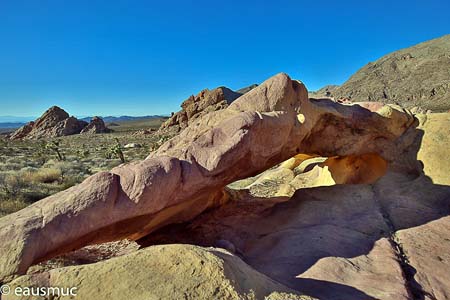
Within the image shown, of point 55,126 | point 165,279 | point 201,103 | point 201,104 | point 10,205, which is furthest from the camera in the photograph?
point 55,126

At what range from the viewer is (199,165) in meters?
5.57

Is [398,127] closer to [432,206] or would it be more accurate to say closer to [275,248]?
[432,206]

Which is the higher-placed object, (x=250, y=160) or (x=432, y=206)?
(x=250, y=160)

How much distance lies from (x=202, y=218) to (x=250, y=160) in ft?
6.53

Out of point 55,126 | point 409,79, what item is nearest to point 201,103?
point 409,79

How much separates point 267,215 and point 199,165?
102 inches

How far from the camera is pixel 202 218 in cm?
732

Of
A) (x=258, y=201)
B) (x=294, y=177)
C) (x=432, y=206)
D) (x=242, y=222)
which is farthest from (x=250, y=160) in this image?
(x=294, y=177)

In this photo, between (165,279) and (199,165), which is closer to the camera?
(165,279)

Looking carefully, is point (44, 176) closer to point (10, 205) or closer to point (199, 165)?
point (10, 205)

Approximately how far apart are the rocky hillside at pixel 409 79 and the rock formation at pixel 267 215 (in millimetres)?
42825

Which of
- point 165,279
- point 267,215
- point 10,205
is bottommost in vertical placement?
point 10,205

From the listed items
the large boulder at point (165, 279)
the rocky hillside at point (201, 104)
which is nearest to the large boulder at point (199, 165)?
the large boulder at point (165, 279)

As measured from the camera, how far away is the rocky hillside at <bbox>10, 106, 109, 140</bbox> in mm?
71562
